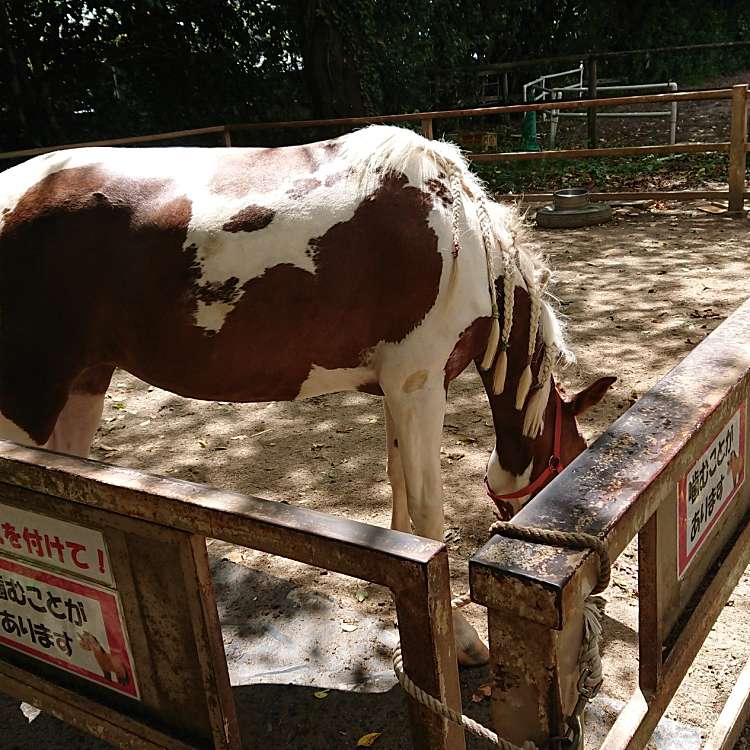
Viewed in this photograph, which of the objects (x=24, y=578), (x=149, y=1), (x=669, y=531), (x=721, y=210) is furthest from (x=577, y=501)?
(x=149, y=1)

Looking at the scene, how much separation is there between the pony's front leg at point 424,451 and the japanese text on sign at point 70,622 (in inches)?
48.8

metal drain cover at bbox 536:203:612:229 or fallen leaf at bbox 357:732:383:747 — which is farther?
metal drain cover at bbox 536:203:612:229

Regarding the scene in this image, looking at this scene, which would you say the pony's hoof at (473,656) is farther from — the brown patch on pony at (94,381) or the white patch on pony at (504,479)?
the brown patch on pony at (94,381)

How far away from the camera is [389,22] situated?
37.8 ft

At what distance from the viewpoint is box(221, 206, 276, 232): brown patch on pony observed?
2.29 meters

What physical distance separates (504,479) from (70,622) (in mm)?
1624

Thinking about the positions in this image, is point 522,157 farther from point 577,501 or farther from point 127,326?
point 577,501

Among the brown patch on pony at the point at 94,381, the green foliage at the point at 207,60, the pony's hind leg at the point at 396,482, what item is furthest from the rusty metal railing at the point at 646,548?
the green foliage at the point at 207,60

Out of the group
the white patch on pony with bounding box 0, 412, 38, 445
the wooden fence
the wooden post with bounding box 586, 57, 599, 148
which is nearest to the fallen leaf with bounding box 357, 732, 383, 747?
the white patch on pony with bounding box 0, 412, 38, 445

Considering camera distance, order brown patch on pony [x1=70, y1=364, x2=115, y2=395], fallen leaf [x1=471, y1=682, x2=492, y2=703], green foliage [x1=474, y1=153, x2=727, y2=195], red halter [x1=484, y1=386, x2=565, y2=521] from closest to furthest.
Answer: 1. fallen leaf [x1=471, y1=682, x2=492, y2=703]
2. red halter [x1=484, y1=386, x2=565, y2=521]
3. brown patch on pony [x1=70, y1=364, x2=115, y2=395]
4. green foliage [x1=474, y1=153, x2=727, y2=195]

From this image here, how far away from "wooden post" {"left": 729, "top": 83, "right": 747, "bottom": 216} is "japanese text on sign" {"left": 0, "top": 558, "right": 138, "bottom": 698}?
8.03 meters

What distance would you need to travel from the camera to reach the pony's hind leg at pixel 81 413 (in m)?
2.78

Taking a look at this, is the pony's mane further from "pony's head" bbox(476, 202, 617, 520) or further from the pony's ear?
the pony's ear

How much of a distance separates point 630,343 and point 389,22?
28.1ft
